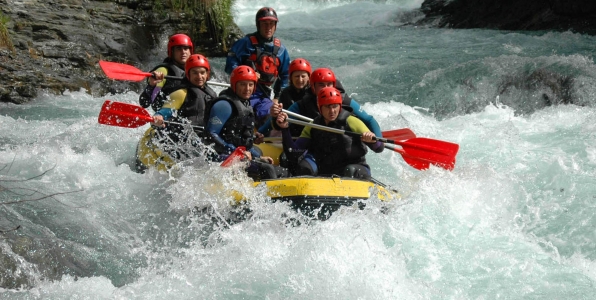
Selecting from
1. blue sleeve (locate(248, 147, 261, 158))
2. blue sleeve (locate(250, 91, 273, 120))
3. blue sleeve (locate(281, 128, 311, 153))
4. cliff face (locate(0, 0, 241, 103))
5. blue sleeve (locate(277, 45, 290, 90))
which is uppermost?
blue sleeve (locate(277, 45, 290, 90))

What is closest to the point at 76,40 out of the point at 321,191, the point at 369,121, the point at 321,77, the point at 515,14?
the point at 321,77

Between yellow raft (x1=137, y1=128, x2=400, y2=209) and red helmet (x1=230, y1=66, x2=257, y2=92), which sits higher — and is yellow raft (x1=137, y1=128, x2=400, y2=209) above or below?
below

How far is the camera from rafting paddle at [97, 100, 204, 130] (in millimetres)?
7074

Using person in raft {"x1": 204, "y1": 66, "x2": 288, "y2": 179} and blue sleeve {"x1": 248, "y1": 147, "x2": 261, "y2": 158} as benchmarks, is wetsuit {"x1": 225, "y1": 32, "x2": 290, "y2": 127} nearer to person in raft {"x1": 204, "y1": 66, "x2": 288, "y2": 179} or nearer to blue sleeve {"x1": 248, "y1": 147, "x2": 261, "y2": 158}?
blue sleeve {"x1": 248, "y1": 147, "x2": 261, "y2": 158}

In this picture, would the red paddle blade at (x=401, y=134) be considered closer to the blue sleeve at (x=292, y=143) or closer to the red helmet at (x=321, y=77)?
the red helmet at (x=321, y=77)

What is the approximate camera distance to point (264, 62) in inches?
315

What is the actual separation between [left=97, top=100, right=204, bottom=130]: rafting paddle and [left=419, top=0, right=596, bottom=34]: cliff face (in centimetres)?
920

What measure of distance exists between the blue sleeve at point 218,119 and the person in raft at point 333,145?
46 cm

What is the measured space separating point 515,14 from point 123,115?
10.6m

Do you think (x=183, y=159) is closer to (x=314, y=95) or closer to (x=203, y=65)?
(x=203, y=65)

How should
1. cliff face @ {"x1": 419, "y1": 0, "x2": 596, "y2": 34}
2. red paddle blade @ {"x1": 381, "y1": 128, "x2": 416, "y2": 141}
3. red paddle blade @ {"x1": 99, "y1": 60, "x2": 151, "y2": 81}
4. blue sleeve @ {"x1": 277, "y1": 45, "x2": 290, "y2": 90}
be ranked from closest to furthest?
red paddle blade @ {"x1": 381, "y1": 128, "x2": 416, "y2": 141} < red paddle blade @ {"x1": 99, "y1": 60, "x2": 151, "y2": 81} < blue sleeve @ {"x1": 277, "y1": 45, "x2": 290, "y2": 90} < cliff face @ {"x1": 419, "y1": 0, "x2": 596, "y2": 34}

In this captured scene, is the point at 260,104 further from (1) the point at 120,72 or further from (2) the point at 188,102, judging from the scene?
(1) the point at 120,72

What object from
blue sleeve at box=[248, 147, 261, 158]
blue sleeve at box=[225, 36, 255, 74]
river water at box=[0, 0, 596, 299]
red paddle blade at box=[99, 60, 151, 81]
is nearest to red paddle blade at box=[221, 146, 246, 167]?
river water at box=[0, 0, 596, 299]

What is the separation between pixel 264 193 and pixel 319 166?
78cm
